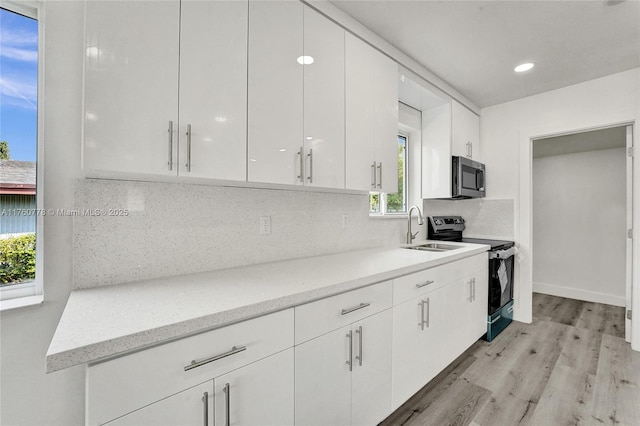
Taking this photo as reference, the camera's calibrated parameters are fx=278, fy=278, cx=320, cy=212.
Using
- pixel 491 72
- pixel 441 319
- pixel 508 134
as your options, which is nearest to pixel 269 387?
pixel 441 319

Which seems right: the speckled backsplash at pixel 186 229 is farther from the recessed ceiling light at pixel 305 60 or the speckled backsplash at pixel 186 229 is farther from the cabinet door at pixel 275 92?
the recessed ceiling light at pixel 305 60

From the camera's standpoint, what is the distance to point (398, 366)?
1.57 m

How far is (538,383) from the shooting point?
1992mm

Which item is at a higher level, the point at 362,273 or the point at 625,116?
the point at 625,116

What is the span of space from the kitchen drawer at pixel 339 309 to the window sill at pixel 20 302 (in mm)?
1002

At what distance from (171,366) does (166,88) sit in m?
0.99

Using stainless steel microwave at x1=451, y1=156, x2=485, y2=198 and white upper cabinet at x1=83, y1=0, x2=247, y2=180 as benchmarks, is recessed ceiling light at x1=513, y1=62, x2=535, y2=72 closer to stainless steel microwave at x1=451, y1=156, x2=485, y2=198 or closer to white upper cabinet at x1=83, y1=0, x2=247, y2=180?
stainless steel microwave at x1=451, y1=156, x2=485, y2=198

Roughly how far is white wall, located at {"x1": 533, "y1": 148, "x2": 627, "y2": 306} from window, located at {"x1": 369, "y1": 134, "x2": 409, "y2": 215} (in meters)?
2.61

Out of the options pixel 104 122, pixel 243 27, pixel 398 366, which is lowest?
pixel 398 366

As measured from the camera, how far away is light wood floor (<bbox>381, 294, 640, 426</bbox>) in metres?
1.67

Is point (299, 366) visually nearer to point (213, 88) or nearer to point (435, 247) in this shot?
point (213, 88)

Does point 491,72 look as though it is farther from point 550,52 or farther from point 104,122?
point 104,122

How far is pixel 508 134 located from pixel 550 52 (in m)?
1.09

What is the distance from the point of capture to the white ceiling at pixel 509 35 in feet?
5.60
